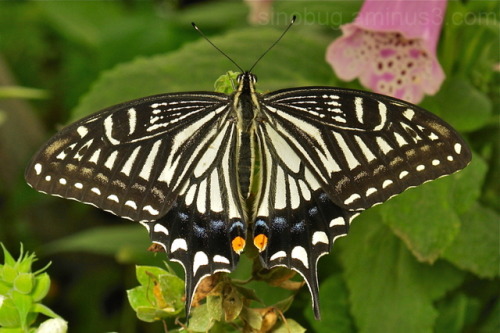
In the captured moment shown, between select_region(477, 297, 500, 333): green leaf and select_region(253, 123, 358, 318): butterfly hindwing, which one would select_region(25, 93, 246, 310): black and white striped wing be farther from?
select_region(477, 297, 500, 333): green leaf

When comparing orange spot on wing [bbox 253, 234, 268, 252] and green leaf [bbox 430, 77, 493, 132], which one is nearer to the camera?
orange spot on wing [bbox 253, 234, 268, 252]

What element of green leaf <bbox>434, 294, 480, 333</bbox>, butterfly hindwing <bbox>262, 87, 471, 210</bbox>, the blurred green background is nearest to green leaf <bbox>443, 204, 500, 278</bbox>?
the blurred green background

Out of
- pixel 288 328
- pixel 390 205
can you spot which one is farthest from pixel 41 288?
pixel 390 205

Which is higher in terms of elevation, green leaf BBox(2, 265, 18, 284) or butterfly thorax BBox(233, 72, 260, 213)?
butterfly thorax BBox(233, 72, 260, 213)

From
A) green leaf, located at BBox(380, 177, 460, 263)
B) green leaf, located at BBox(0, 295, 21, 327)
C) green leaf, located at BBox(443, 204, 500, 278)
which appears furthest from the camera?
green leaf, located at BBox(443, 204, 500, 278)

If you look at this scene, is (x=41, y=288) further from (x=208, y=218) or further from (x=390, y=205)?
(x=390, y=205)
